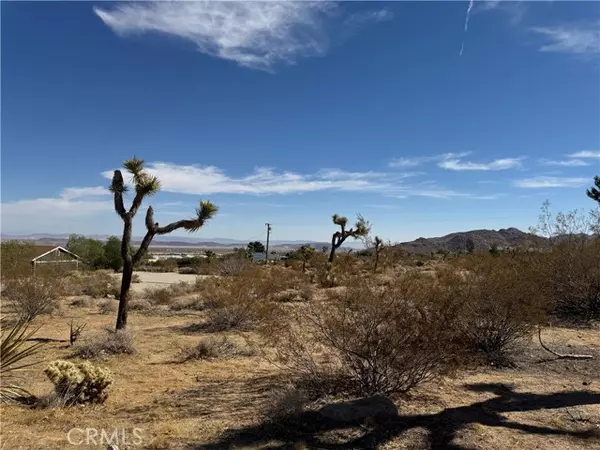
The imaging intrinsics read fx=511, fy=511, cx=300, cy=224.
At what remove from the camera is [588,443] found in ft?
17.5

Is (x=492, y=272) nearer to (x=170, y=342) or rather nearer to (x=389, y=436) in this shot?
(x=389, y=436)

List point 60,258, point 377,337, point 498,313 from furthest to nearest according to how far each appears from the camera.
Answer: point 60,258, point 498,313, point 377,337

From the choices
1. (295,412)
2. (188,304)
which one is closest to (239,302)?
(188,304)

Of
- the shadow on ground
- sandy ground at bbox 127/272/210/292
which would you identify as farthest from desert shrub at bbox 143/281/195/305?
the shadow on ground

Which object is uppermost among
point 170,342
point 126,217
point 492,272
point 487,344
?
point 126,217

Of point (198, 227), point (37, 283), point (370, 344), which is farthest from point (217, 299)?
point (370, 344)

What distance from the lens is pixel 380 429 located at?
5727 mm

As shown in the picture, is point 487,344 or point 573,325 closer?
point 487,344

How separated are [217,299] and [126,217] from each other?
158 inches

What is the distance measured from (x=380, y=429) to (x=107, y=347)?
22.4ft

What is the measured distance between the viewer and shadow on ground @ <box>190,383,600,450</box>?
211 inches

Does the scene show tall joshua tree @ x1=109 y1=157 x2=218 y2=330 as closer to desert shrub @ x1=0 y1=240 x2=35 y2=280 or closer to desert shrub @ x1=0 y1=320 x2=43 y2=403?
desert shrub @ x1=0 y1=320 x2=43 y2=403

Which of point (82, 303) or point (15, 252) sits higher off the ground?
point (15, 252)

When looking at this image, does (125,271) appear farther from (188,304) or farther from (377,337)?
(377,337)
